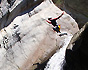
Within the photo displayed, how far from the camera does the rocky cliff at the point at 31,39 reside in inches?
297

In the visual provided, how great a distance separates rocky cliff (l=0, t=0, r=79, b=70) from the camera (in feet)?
24.7

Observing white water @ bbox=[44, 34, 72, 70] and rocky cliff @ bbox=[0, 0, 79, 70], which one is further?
rocky cliff @ bbox=[0, 0, 79, 70]

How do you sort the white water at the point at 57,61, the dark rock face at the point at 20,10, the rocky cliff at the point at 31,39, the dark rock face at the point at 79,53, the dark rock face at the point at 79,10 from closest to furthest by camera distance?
1. the dark rock face at the point at 79,53
2. the white water at the point at 57,61
3. the rocky cliff at the point at 31,39
4. the dark rock face at the point at 20,10
5. the dark rock face at the point at 79,10

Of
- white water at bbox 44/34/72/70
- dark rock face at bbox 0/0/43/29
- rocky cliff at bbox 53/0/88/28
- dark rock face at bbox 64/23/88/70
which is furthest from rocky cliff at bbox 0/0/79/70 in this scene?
rocky cliff at bbox 53/0/88/28

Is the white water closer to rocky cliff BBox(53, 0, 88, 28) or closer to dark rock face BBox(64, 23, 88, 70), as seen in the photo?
dark rock face BBox(64, 23, 88, 70)

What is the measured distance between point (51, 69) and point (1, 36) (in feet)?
13.8

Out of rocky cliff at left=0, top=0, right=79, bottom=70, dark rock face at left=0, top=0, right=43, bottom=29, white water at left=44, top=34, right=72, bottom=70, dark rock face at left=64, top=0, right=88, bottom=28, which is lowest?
dark rock face at left=64, top=0, right=88, bottom=28

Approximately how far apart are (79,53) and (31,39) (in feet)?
12.3

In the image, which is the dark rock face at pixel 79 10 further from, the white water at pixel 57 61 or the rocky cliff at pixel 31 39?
the white water at pixel 57 61

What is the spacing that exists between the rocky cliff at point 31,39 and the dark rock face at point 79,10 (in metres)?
3.50

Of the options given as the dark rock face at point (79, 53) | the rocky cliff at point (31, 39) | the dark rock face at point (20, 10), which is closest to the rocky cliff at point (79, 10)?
the rocky cliff at point (31, 39)

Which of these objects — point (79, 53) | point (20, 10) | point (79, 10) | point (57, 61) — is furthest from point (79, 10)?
point (79, 53)

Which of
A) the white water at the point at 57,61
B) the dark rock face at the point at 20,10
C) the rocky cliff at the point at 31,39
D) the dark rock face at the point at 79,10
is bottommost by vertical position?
the dark rock face at the point at 79,10

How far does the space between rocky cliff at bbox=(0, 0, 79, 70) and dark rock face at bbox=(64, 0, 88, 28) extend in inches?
138
